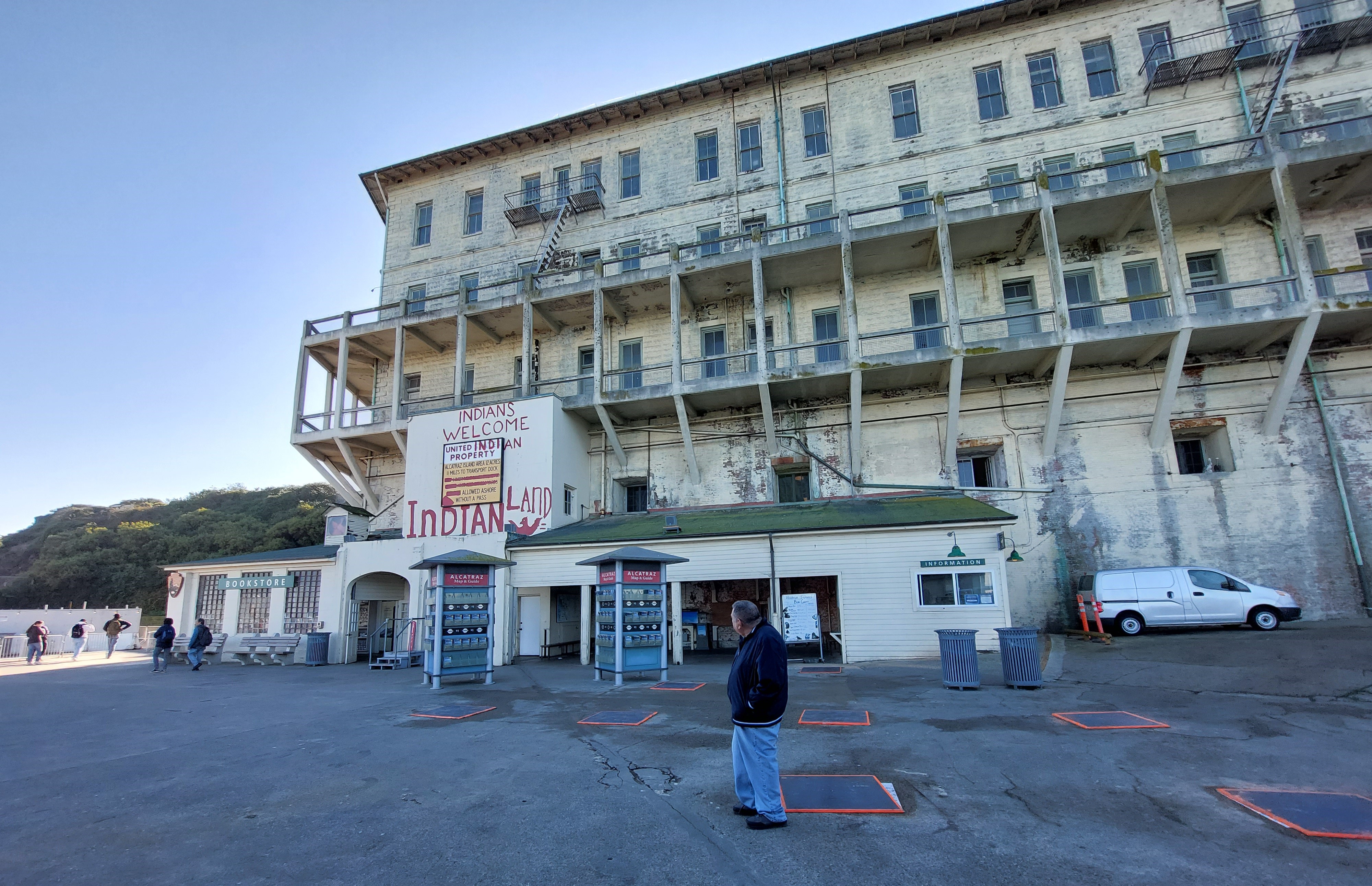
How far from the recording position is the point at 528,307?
22.1 m

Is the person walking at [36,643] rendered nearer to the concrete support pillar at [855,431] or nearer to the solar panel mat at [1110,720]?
the concrete support pillar at [855,431]

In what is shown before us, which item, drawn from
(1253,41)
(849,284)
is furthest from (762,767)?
(1253,41)

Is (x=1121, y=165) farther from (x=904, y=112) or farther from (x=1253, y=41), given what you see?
(x=904, y=112)

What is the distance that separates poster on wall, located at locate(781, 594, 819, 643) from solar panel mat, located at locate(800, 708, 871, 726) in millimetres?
6585

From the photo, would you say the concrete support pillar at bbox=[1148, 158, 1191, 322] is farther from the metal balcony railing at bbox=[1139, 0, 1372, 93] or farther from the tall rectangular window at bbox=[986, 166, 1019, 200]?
the metal balcony railing at bbox=[1139, 0, 1372, 93]

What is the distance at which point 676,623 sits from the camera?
55.5 ft

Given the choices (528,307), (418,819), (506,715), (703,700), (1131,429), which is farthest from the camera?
(528,307)

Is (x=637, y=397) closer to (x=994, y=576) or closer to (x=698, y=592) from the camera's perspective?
(x=698, y=592)

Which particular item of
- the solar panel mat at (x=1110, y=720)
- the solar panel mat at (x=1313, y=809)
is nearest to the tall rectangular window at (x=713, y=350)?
the solar panel mat at (x=1110, y=720)

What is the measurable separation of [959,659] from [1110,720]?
9.67ft

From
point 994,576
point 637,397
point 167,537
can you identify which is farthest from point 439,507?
point 167,537

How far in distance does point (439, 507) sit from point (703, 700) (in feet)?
43.9

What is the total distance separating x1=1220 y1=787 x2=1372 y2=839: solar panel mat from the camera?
4531 mm

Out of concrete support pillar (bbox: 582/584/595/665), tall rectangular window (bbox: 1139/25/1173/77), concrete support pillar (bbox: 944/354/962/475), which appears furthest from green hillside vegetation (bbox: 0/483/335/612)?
tall rectangular window (bbox: 1139/25/1173/77)
